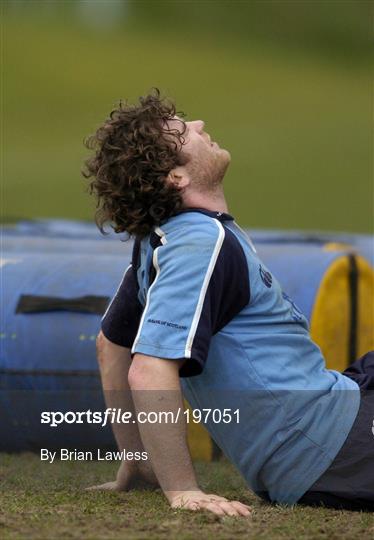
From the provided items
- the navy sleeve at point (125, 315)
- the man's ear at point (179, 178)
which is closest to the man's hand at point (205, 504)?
the navy sleeve at point (125, 315)

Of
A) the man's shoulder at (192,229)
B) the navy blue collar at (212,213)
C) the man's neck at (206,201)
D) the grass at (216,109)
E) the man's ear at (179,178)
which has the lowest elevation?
the grass at (216,109)

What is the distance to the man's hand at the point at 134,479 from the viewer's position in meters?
3.36

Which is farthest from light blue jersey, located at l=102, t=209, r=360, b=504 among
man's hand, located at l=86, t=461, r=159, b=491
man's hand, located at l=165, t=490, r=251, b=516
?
man's hand, located at l=86, t=461, r=159, b=491

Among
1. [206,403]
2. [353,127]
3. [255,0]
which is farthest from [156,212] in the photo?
[255,0]

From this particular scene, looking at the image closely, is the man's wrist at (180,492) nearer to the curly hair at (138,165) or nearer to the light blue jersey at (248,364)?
the light blue jersey at (248,364)

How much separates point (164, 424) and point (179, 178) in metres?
0.74

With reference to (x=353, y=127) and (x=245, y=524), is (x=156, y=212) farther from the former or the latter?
(x=353, y=127)

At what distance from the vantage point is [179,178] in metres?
3.20

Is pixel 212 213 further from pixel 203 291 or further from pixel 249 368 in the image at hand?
pixel 249 368

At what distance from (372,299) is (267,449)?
2.00 meters

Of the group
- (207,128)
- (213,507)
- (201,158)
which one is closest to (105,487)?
(213,507)

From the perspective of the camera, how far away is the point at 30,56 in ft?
81.1

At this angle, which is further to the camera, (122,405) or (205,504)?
(122,405)

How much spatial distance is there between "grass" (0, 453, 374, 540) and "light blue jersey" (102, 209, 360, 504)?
0.46ft
